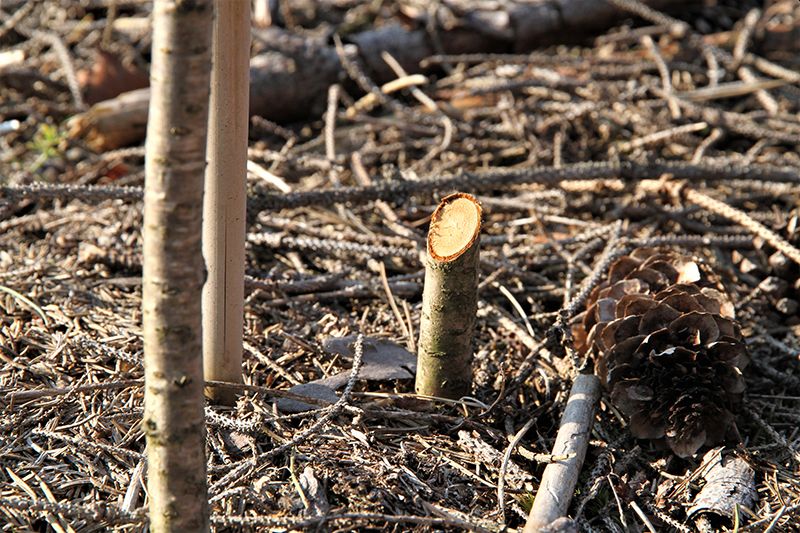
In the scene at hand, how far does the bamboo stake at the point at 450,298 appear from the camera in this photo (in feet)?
6.39

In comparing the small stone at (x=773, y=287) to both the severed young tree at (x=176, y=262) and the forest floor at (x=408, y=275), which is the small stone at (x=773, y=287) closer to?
the forest floor at (x=408, y=275)

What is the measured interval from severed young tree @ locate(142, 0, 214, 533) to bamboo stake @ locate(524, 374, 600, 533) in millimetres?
730

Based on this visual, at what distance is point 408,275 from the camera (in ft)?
8.47

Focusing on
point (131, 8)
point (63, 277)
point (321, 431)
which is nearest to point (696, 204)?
point (321, 431)

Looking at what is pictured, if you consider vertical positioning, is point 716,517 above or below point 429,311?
below

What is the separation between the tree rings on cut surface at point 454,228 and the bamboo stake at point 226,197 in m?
0.48

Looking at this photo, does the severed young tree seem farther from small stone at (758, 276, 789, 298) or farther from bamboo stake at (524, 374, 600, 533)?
small stone at (758, 276, 789, 298)

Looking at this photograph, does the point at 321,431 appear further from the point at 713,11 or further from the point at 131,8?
the point at 713,11

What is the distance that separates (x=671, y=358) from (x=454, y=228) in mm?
690

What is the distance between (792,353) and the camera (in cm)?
232

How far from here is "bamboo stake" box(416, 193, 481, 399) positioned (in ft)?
6.39

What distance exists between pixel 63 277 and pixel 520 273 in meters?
1.49

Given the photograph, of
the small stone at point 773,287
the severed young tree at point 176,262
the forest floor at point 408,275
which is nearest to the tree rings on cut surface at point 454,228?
the forest floor at point 408,275

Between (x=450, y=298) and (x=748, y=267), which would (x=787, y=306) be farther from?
(x=450, y=298)
